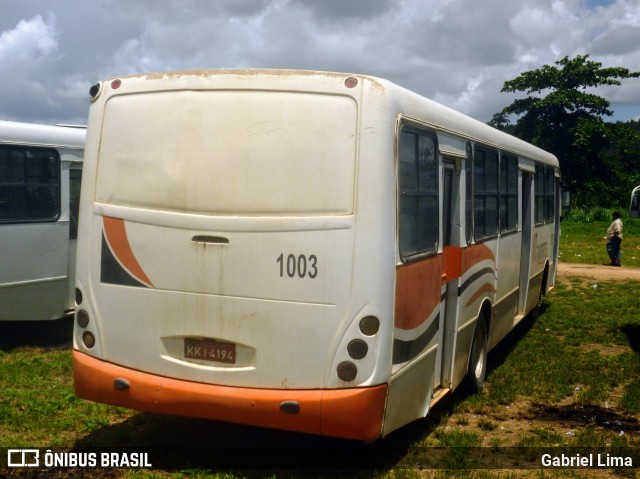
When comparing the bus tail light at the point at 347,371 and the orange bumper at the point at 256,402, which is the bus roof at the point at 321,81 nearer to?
the bus tail light at the point at 347,371

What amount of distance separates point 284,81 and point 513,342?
7.61 meters

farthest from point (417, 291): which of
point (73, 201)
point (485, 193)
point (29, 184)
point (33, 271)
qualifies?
point (73, 201)

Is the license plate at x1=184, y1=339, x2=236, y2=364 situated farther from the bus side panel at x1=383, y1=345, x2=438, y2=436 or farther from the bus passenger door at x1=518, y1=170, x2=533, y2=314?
the bus passenger door at x1=518, y1=170, x2=533, y2=314

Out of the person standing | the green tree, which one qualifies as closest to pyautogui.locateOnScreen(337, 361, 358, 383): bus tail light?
the person standing

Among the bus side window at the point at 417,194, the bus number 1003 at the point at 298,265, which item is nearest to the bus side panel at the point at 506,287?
the bus side window at the point at 417,194

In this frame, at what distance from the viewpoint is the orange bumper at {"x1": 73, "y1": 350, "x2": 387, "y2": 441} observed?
540 centimetres

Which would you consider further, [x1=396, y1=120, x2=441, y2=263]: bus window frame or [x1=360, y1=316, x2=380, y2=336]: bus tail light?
[x1=396, y1=120, x2=441, y2=263]: bus window frame

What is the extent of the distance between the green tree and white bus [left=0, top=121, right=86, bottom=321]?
116ft

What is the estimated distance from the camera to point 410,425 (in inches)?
291

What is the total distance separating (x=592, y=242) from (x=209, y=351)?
94.7ft

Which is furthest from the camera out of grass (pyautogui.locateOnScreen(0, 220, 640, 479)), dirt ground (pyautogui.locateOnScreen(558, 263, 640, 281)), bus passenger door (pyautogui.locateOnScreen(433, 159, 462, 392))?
dirt ground (pyautogui.locateOnScreen(558, 263, 640, 281))

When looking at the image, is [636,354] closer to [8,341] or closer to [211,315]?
[211,315]

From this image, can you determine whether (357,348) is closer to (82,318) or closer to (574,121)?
(82,318)

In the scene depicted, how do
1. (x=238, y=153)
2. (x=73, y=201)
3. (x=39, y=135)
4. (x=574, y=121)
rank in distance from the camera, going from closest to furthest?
1. (x=238, y=153)
2. (x=39, y=135)
3. (x=73, y=201)
4. (x=574, y=121)
